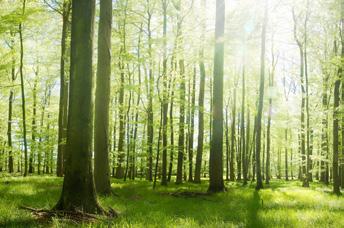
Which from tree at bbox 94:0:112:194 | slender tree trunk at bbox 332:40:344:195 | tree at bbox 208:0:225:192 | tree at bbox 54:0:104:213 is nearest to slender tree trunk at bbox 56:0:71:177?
tree at bbox 94:0:112:194

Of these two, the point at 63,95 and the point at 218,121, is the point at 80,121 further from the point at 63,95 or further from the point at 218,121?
the point at 63,95

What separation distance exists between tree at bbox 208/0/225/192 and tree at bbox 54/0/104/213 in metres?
7.20

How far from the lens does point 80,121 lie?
631cm

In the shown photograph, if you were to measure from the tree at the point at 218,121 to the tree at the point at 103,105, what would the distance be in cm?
422

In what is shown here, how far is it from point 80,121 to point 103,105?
500cm

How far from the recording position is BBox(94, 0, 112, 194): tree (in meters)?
10.8

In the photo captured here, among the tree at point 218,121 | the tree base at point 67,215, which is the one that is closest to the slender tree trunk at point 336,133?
the tree at point 218,121

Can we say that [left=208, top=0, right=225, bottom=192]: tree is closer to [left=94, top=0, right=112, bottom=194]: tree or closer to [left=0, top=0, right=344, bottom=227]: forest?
[left=0, top=0, right=344, bottom=227]: forest

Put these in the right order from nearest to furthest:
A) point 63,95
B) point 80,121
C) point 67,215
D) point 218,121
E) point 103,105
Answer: point 67,215 → point 80,121 → point 103,105 → point 218,121 → point 63,95

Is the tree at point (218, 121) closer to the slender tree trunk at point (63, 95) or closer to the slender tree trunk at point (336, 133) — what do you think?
the slender tree trunk at point (336, 133)

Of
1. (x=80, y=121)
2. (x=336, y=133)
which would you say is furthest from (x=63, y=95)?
(x=336, y=133)

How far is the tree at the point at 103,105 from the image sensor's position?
10.8m

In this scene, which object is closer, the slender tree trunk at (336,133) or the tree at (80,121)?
the tree at (80,121)

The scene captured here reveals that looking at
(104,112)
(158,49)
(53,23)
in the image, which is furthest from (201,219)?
(53,23)
